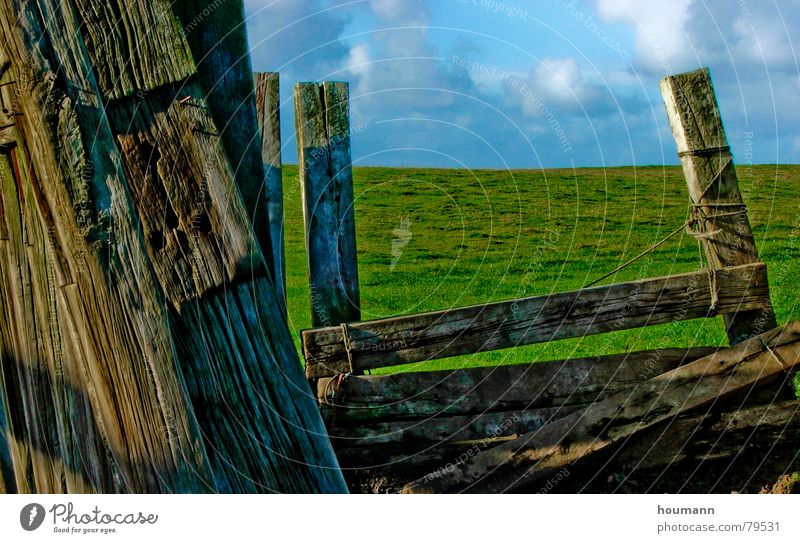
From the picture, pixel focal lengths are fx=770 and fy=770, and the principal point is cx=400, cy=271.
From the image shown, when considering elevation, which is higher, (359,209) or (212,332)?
(359,209)

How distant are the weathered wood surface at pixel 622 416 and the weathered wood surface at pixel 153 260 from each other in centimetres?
237

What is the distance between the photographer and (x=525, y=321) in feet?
16.0

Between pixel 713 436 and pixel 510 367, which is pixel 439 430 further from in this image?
pixel 713 436

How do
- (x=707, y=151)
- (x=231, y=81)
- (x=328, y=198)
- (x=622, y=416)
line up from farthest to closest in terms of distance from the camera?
(x=707, y=151) < (x=328, y=198) < (x=622, y=416) < (x=231, y=81)

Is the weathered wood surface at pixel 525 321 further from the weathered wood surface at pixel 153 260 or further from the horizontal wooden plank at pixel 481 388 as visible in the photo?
the weathered wood surface at pixel 153 260

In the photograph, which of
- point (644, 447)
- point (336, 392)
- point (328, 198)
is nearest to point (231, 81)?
point (328, 198)

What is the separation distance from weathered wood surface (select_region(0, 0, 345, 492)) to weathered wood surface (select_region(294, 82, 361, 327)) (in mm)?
2764

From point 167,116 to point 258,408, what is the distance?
2.76ft

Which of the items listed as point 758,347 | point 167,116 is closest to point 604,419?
point 758,347

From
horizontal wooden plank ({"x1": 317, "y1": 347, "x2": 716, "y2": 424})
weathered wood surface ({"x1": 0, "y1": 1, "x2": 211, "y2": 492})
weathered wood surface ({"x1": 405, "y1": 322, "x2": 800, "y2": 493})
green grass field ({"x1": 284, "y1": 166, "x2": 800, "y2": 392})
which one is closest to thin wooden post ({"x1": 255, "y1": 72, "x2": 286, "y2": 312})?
horizontal wooden plank ({"x1": 317, "y1": 347, "x2": 716, "y2": 424})

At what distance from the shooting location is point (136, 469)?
2.17 meters

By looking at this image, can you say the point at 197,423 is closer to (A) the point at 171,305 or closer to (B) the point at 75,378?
(A) the point at 171,305

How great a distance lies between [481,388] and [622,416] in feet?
2.88

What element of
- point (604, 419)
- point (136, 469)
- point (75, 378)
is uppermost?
point (75, 378)
